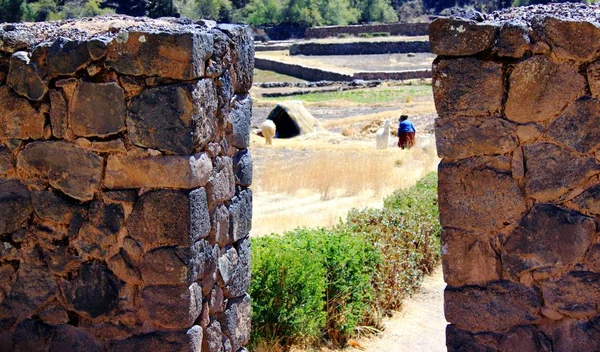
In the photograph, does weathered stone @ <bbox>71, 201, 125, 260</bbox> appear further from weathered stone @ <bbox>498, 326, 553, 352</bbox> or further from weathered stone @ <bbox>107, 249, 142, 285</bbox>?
weathered stone @ <bbox>498, 326, 553, 352</bbox>

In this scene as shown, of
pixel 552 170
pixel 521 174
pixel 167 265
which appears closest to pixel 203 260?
pixel 167 265

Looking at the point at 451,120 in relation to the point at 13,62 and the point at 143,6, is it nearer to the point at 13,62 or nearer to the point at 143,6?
the point at 13,62

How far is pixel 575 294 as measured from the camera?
4348mm

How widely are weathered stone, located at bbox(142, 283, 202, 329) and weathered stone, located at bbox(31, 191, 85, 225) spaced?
557 mm

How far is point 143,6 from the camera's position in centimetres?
8156

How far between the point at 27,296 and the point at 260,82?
4867 cm

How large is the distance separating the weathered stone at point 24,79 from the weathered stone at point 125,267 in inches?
36.3

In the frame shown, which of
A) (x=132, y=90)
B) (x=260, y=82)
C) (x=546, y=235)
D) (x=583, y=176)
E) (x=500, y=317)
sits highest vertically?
(x=132, y=90)

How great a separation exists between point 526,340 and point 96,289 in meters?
2.25

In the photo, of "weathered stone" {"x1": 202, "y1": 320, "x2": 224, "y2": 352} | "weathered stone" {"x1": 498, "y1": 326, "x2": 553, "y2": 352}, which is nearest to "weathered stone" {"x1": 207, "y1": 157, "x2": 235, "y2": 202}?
"weathered stone" {"x1": 202, "y1": 320, "x2": 224, "y2": 352}

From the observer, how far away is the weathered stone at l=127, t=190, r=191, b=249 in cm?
452

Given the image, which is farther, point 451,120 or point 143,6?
point 143,6

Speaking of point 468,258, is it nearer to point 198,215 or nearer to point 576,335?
point 576,335

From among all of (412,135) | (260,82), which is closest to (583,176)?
(412,135)
